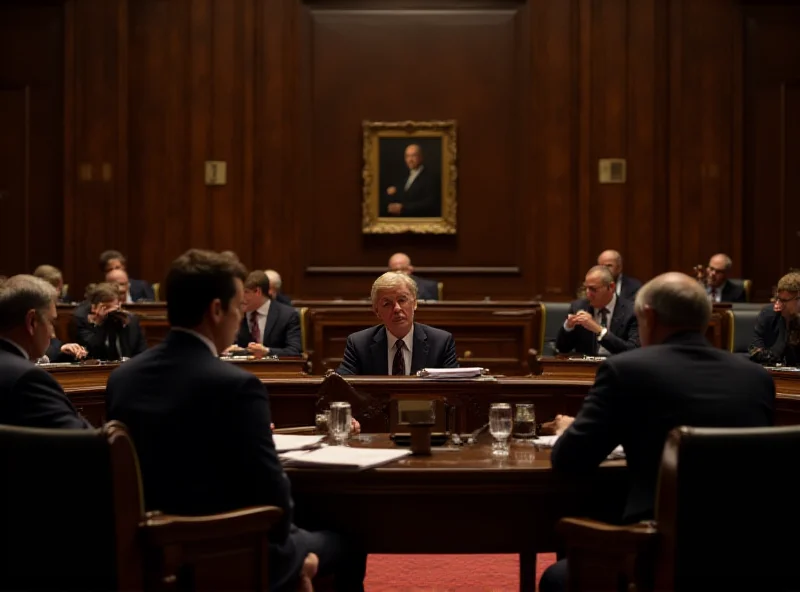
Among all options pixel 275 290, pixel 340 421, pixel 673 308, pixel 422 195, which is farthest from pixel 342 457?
pixel 422 195

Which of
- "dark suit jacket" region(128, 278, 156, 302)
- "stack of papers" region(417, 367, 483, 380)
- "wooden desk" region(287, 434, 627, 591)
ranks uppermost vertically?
"dark suit jacket" region(128, 278, 156, 302)

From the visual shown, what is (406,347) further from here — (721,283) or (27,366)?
(721,283)

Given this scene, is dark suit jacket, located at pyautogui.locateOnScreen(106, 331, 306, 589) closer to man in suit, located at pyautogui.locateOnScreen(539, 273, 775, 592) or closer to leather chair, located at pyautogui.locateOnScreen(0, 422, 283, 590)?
leather chair, located at pyautogui.locateOnScreen(0, 422, 283, 590)

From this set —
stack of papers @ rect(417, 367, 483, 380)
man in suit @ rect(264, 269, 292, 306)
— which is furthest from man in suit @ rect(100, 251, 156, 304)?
stack of papers @ rect(417, 367, 483, 380)

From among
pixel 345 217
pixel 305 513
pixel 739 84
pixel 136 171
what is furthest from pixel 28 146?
pixel 305 513

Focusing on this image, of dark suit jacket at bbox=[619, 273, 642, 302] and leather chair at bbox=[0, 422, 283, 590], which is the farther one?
dark suit jacket at bbox=[619, 273, 642, 302]

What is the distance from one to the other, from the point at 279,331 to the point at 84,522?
5460 millimetres

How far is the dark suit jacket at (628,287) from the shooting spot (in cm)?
1021

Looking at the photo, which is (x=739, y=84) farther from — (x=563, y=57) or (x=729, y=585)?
(x=729, y=585)

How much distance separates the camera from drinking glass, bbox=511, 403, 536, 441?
3.72 m

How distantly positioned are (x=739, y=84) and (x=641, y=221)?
5.77 feet

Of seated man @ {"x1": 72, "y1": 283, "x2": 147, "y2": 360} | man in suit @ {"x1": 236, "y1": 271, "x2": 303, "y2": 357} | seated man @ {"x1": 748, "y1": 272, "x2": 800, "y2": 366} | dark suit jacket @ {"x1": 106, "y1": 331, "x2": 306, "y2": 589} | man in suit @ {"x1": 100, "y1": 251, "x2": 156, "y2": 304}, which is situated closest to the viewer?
dark suit jacket @ {"x1": 106, "y1": 331, "x2": 306, "y2": 589}

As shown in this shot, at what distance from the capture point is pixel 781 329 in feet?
24.3

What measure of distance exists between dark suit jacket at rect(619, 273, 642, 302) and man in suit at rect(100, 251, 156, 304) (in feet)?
15.0
